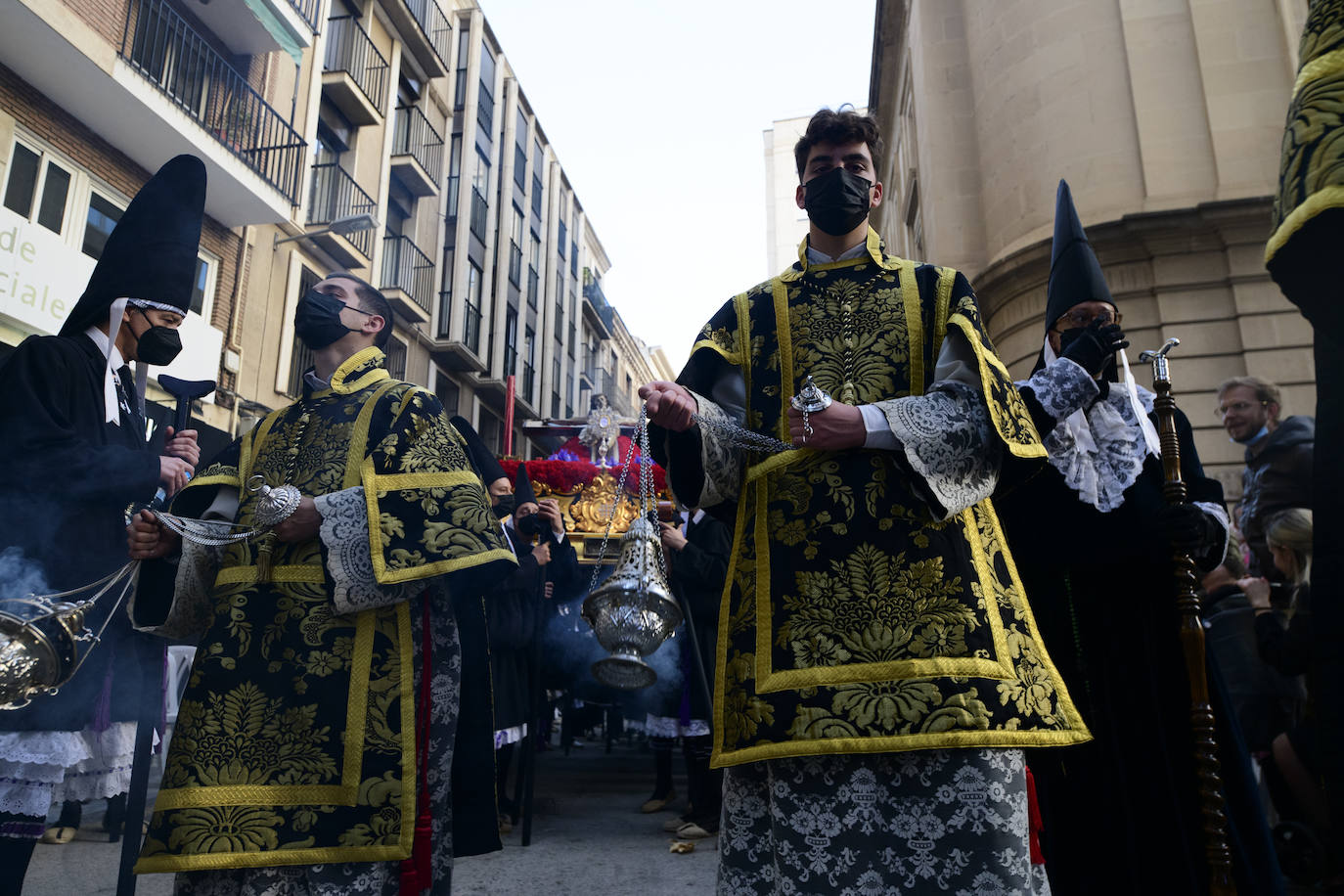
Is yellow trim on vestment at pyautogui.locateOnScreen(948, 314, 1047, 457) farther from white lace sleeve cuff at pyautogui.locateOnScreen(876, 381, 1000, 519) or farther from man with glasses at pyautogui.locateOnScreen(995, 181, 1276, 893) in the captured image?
man with glasses at pyautogui.locateOnScreen(995, 181, 1276, 893)

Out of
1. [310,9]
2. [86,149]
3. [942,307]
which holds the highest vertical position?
[310,9]

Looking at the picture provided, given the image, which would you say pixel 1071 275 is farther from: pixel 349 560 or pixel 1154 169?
pixel 1154 169

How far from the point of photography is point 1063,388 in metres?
2.35

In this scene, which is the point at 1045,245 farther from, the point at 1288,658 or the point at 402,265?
the point at 402,265

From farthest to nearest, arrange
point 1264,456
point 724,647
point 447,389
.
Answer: point 447,389 → point 1264,456 → point 724,647

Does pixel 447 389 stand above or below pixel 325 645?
above

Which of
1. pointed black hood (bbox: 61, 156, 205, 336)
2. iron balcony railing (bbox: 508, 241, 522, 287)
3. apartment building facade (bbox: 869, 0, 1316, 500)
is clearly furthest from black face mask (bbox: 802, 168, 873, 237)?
iron balcony railing (bbox: 508, 241, 522, 287)

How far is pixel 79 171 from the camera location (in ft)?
32.1

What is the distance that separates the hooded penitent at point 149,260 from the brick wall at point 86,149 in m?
7.36

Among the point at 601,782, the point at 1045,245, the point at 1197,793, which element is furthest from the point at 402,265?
the point at 1197,793

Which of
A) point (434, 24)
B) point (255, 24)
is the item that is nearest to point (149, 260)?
point (255, 24)

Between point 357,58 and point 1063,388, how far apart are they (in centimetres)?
1669

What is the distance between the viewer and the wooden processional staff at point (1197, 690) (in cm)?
244

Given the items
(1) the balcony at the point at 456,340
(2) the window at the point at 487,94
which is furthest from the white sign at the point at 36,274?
(2) the window at the point at 487,94
